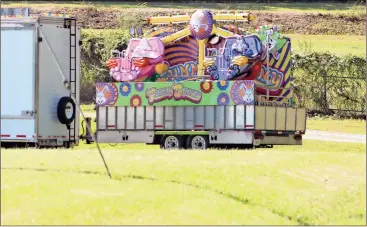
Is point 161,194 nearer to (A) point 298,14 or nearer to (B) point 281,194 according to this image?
(B) point 281,194

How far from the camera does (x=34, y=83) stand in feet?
78.8

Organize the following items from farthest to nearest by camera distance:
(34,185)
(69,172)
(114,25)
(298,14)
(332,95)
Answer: (298,14) → (114,25) → (332,95) → (69,172) → (34,185)

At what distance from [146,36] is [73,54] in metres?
7.85

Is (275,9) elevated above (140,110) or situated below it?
above

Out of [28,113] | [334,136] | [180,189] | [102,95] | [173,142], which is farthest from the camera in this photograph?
[334,136]

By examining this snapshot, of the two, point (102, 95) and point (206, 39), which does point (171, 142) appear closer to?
point (102, 95)

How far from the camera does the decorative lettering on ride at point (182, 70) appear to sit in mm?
32875

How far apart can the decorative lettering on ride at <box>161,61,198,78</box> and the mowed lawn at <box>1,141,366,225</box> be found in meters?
12.2

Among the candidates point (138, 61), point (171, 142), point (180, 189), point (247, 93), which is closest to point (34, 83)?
point (171, 142)

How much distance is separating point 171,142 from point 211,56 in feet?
13.4

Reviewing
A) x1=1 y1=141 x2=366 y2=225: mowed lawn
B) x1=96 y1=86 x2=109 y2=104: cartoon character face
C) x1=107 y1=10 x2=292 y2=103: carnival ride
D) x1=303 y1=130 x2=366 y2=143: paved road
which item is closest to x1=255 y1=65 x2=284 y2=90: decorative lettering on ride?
x1=107 y1=10 x2=292 y2=103: carnival ride

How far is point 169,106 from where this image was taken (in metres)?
Answer: 29.0

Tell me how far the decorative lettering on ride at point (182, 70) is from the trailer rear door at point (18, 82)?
921cm

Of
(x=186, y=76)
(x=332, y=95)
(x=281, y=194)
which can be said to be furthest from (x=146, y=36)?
(x=281, y=194)
